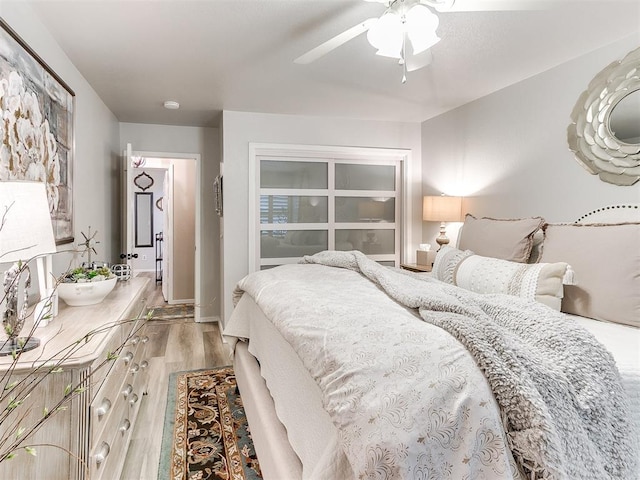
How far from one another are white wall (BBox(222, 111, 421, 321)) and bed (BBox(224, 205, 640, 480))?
225 cm

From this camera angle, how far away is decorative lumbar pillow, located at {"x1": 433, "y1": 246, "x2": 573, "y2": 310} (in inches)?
79.5

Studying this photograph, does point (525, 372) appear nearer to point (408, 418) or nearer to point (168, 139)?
point (408, 418)

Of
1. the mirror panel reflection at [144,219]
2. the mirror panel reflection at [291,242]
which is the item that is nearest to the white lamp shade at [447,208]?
the mirror panel reflection at [291,242]

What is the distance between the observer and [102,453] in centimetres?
152

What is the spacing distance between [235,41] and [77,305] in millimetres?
1805

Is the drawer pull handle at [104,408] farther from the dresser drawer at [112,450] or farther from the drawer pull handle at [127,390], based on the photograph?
the drawer pull handle at [127,390]

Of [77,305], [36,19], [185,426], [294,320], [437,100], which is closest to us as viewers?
[294,320]

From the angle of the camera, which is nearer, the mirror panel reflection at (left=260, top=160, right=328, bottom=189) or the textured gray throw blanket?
the textured gray throw blanket

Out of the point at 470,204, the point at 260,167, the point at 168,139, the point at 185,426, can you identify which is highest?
the point at 168,139

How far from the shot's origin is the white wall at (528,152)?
107 inches

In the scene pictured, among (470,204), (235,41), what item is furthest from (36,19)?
(470,204)

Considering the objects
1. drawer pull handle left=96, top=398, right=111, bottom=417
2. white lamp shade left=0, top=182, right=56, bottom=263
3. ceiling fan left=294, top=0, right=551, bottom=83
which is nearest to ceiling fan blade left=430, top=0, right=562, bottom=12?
ceiling fan left=294, top=0, right=551, bottom=83

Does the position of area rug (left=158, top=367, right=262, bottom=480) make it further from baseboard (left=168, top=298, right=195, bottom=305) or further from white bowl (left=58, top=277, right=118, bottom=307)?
baseboard (left=168, top=298, right=195, bottom=305)

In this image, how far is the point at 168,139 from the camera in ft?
15.8
